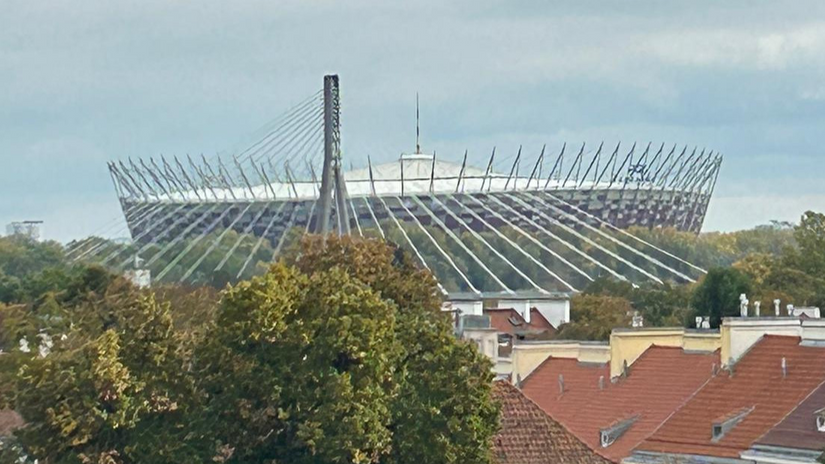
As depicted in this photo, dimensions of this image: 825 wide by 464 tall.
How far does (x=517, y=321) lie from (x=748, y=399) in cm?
7361

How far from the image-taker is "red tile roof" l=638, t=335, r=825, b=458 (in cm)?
4769

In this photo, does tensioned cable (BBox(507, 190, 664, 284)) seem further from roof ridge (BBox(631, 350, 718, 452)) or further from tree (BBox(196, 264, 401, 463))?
tree (BBox(196, 264, 401, 463))

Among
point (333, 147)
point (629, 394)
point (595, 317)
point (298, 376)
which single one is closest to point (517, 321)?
point (595, 317)

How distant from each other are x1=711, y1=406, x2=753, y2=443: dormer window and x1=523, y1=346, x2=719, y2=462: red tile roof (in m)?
3.50

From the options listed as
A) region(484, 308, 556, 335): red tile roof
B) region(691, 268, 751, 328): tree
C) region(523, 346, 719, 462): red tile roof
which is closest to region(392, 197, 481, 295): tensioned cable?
region(484, 308, 556, 335): red tile roof

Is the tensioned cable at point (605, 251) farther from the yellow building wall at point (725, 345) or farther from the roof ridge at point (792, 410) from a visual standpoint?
the roof ridge at point (792, 410)

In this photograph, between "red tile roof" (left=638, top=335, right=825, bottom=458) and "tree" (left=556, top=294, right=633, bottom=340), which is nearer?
"red tile roof" (left=638, top=335, right=825, bottom=458)

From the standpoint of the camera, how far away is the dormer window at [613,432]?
53781 mm

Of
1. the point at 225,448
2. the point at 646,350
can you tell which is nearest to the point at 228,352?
the point at 225,448

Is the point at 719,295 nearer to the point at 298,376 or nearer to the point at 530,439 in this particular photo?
the point at 530,439

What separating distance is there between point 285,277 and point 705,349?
1607 centimetres

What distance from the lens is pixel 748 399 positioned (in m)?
49.9

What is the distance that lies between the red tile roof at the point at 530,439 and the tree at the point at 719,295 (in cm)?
4750

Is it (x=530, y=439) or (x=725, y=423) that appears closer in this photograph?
(x=530, y=439)
